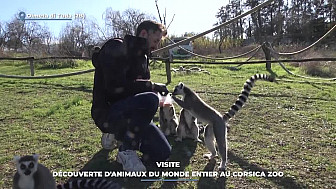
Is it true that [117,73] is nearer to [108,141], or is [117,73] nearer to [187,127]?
[108,141]

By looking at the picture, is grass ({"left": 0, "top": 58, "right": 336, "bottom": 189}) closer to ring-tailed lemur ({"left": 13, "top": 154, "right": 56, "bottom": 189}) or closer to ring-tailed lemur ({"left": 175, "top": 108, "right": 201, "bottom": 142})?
ring-tailed lemur ({"left": 175, "top": 108, "right": 201, "bottom": 142})

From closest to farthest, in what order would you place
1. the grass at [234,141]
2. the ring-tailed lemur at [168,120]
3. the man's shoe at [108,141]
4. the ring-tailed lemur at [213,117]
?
1. the grass at [234,141]
2. the ring-tailed lemur at [213,117]
3. the man's shoe at [108,141]
4. the ring-tailed lemur at [168,120]

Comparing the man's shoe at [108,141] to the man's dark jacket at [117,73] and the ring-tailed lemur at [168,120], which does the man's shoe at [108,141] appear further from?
the ring-tailed lemur at [168,120]

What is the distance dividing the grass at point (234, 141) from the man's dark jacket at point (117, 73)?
56 cm

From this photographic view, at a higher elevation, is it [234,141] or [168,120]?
[168,120]

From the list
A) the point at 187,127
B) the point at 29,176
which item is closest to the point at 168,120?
the point at 187,127

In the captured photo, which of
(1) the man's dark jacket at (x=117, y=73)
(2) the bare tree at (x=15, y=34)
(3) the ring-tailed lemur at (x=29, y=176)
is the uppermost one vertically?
(2) the bare tree at (x=15, y=34)

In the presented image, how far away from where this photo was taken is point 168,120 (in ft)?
11.3

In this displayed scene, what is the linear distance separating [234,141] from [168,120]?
0.76 metres

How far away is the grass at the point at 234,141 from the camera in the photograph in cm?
237

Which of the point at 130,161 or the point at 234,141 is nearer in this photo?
the point at 130,161

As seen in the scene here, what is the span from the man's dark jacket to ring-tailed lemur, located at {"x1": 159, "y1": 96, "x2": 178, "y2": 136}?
934 mm

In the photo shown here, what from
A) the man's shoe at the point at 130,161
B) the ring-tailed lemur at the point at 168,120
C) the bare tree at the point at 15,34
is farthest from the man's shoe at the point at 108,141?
the bare tree at the point at 15,34

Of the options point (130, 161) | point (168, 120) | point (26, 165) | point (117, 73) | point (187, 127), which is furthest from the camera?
point (168, 120)
